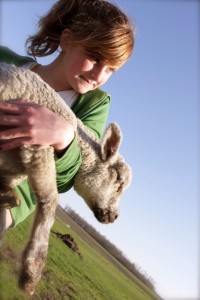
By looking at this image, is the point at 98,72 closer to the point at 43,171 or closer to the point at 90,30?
the point at 90,30

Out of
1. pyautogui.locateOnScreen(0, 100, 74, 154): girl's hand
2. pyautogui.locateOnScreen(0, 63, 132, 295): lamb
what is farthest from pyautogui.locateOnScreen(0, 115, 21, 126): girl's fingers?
pyautogui.locateOnScreen(0, 63, 132, 295): lamb

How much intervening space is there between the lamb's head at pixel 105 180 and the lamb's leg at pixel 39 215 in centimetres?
40

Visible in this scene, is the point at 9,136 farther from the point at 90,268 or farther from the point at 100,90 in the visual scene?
the point at 90,268

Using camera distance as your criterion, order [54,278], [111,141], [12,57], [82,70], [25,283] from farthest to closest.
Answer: [54,278], [12,57], [82,70], [111,141], [25,283]

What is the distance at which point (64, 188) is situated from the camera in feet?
9.29

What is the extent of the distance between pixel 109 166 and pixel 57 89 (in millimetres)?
673

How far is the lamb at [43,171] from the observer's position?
7.76ft

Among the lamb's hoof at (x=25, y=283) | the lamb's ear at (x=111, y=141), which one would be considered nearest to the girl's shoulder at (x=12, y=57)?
the lamb's ear at (x=111, y=141)

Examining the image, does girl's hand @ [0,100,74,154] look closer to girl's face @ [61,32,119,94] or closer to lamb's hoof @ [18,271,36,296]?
lamb's hoof @ [18,271,36,296]

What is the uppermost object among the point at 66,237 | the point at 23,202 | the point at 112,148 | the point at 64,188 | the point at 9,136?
the point at 9,136

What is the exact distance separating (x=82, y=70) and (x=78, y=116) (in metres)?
0.30

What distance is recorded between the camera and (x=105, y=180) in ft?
9.71

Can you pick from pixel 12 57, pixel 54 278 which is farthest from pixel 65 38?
pixel 54 278

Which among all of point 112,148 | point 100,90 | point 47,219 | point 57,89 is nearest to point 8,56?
point 57,89
